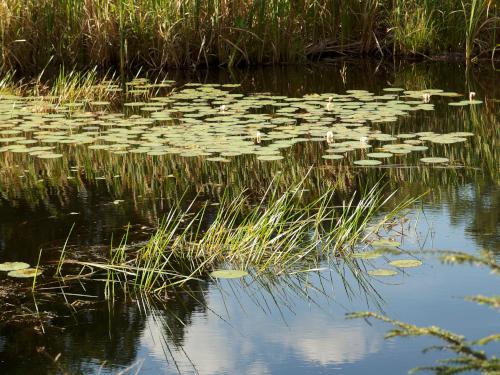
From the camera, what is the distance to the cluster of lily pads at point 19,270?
13.2 feet

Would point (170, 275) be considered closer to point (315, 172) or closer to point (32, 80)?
point (315, 172)

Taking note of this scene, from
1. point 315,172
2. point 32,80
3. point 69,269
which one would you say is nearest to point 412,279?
point 69,269

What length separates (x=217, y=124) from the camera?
6957 millimetres

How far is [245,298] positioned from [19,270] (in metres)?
0.92

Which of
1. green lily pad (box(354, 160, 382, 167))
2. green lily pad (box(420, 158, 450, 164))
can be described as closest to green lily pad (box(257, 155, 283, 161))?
green lily pad (box(354, 160, 382, 167))

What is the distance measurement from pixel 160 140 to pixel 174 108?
1.34 m

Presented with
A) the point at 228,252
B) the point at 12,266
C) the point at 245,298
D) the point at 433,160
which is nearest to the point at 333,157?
the point at 433,160

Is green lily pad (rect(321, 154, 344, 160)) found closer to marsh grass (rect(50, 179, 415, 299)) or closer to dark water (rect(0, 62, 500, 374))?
dark water (rect(0, 62, 500, 374))

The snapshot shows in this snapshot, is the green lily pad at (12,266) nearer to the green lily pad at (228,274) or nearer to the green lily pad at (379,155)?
the green lily pad at (228,274)

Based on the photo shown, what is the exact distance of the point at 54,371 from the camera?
10.5 feet

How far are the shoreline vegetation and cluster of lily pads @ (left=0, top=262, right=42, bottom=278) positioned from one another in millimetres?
5460

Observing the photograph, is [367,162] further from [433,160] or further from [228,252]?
[228,252]

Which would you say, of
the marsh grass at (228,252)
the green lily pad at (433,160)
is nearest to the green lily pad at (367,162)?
the green lily pad at (433,160)

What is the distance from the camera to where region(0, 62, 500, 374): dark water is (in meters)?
3.28
